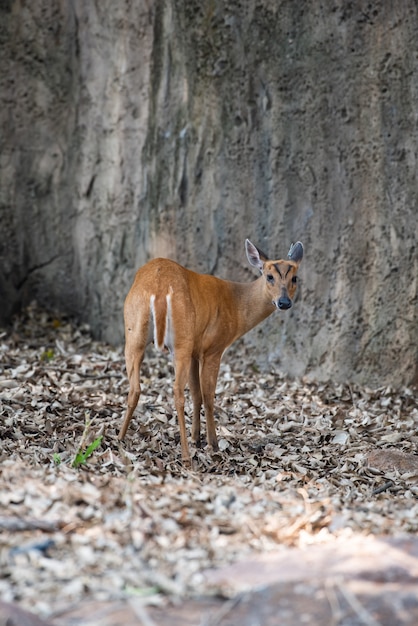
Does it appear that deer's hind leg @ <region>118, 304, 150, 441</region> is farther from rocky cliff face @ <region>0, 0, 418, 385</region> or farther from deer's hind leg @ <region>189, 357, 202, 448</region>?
rocky cliff face @ <region>0, 0, 418, 385</region>

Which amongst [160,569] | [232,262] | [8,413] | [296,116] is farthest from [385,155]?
[160,569]

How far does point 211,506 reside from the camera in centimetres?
483

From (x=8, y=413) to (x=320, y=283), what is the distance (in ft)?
12.5

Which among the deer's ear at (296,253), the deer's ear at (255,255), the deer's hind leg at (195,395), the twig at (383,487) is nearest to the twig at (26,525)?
the twig at (383,487)

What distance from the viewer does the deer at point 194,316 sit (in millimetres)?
6598

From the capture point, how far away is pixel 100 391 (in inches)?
336

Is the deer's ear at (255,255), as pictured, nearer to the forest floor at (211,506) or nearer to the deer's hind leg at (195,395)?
the deer's hind leg at (195,395)

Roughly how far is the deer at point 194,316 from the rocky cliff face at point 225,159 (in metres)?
1.77

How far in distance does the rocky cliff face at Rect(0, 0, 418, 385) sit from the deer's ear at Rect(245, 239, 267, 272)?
181 cm

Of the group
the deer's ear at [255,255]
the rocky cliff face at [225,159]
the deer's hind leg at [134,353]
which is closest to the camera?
the deer's hind leg at [134,353]

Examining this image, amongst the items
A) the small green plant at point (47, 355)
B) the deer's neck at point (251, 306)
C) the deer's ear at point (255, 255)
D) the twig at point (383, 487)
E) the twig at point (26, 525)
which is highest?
the deer's ear at point (255, 255)

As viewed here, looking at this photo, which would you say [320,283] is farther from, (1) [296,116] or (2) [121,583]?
(2) [121,583]

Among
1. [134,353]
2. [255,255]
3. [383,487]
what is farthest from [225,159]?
[383,487]

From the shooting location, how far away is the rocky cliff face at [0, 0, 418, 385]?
9.16 metres
